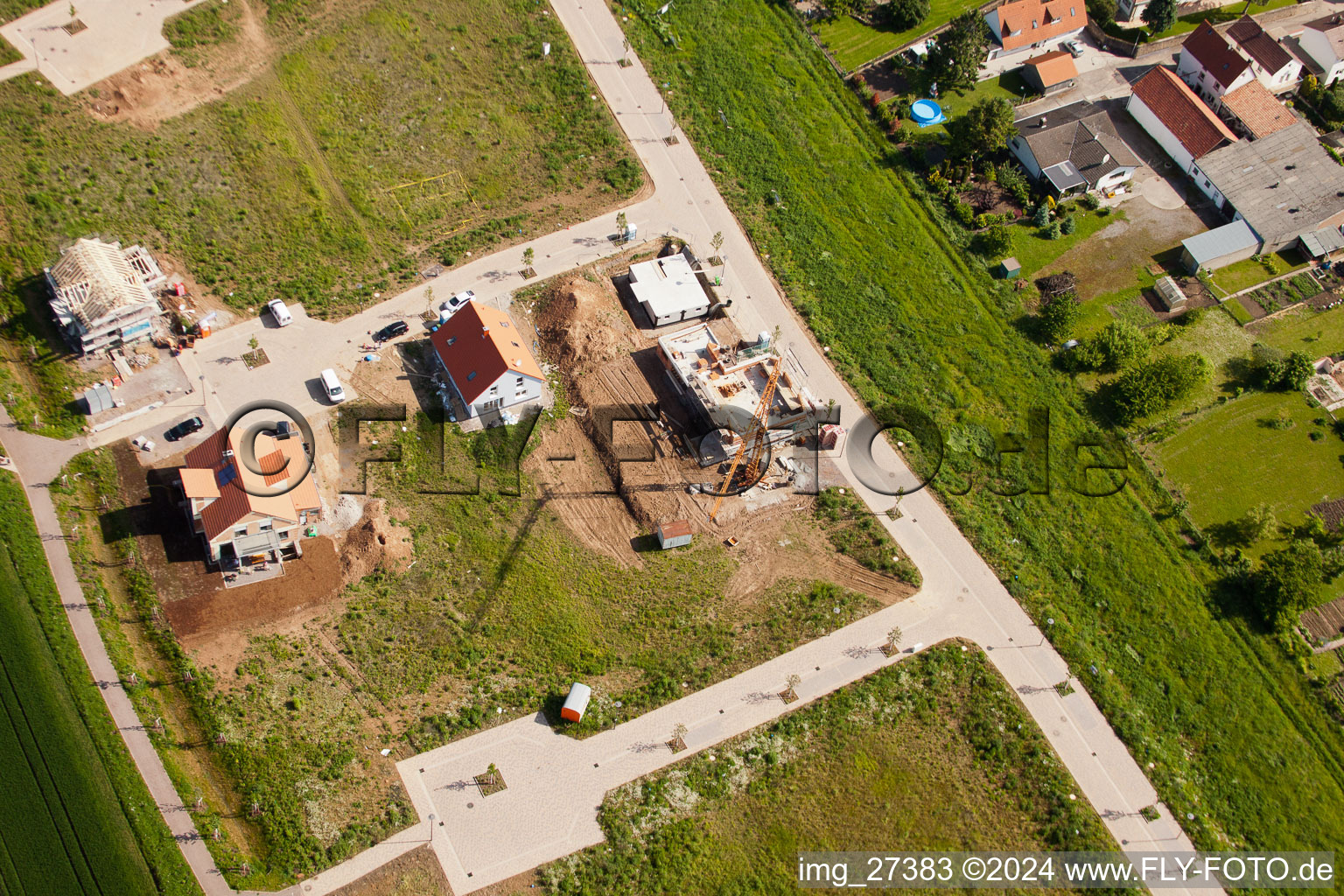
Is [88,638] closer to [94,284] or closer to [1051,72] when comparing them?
[94,284]

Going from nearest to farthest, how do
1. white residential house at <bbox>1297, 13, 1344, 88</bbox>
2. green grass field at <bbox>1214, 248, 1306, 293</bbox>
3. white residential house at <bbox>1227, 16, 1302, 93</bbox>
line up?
green grass field at <bbox>1214, 248, 1306, 293</bbox> < white residential house at <bbox>1227, 16, 1302, 93</bbox> < white residential house at <bbox>1297, 13, 1344, 88</bbox>

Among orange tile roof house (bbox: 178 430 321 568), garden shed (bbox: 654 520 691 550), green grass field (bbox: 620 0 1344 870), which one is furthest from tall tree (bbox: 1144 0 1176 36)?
orange tile roof house (bbox: 178 430 321 568)

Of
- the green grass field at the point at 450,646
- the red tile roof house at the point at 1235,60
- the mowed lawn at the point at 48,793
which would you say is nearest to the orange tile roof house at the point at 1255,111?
the red tile roof house at the point at 1235,60

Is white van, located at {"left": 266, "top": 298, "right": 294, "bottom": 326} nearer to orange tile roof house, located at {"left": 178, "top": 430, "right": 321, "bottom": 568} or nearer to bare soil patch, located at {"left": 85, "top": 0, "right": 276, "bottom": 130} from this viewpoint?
orange tile roof house, located at {"left": 178, "top": 430, "right": 321, "bottom": 568}

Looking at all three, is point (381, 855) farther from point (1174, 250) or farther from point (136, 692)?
point (1174, 250)

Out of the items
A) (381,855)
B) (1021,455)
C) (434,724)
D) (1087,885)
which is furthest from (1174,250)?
(381,855)

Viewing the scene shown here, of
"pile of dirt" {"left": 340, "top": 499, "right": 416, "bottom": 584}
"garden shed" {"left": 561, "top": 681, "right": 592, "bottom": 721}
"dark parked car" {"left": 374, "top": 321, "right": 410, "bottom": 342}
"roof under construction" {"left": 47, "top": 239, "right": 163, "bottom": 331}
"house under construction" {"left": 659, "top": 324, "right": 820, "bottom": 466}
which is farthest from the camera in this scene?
"dark parked car" {"left": 374, "top": 321, "right": 410, "bottom": 342}
